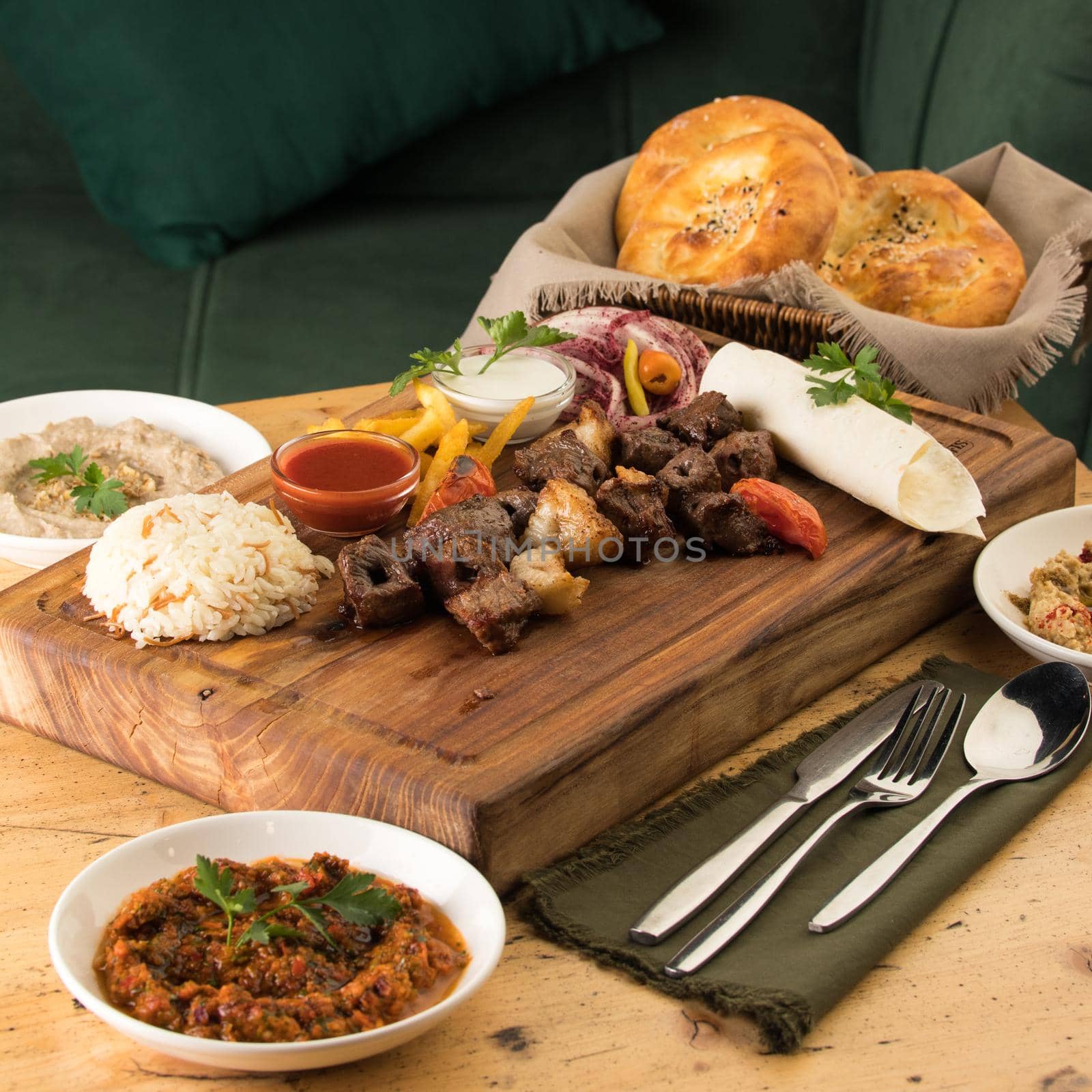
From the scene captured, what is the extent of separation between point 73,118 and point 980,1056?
490cm

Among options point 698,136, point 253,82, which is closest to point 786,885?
point 698,136

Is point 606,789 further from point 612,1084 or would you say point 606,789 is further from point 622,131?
point 622,131

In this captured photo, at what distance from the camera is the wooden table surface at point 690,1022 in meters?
1.70

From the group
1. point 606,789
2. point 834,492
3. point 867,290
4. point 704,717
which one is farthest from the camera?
point 867,290

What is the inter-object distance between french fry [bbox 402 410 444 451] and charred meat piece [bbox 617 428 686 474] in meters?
0.44

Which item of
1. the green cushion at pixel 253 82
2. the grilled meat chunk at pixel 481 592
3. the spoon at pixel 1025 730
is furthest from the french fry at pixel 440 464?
the green cushion at pixel 253 82

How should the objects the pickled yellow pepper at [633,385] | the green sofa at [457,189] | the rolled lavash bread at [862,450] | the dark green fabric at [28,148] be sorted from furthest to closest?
the dark green fabric at [28,148], the green sofa at [457,189], the pickled yellow pepper at [633,385], the rolled lavash bread at [862,450]

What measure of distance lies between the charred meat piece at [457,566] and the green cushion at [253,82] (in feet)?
11.0

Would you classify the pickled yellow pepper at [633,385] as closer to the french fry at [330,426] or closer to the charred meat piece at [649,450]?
the charred meat piece at [649,450]

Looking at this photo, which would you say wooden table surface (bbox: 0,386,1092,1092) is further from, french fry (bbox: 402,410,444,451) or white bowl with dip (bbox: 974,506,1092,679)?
french fry (bbox: 402,410,444,451)

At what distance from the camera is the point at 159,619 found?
232cm

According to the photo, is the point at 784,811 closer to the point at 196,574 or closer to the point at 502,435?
the point at 196,574

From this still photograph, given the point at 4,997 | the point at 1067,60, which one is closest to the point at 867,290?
the point at 1067,60

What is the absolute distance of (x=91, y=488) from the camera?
2938 millimetres
